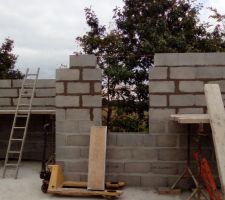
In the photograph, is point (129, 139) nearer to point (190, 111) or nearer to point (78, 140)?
point (78, 140)

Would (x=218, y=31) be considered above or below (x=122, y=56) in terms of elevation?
above

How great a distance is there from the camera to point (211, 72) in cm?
565

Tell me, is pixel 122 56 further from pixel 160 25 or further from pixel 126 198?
pixel 126 198

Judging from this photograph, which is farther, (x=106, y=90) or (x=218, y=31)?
(x=218, y=31)

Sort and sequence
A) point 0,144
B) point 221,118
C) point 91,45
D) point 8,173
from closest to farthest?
point 221,118, point 8,173, point 0,144, point 91,45

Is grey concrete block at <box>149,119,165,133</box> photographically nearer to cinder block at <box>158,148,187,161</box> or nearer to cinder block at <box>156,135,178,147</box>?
cinder block at <box>156,135,178,147</box>

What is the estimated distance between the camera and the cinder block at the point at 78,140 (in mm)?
5781

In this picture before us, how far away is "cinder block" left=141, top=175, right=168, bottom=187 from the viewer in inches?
224

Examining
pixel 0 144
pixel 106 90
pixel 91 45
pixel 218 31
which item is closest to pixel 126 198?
pixel 0 144

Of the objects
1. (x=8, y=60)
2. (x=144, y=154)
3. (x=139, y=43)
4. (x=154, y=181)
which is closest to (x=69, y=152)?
(x=144, y=154)


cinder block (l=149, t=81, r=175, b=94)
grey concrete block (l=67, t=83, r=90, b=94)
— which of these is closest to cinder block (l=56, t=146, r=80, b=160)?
grey concrete block (l=67, t=83, r=90, b=94)

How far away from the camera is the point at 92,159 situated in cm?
546

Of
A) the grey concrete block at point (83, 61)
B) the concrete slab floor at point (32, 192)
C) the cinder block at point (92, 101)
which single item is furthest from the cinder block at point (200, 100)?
the grey concrete block at point (83, 61)

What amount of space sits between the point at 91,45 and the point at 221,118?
7310 millimetres
